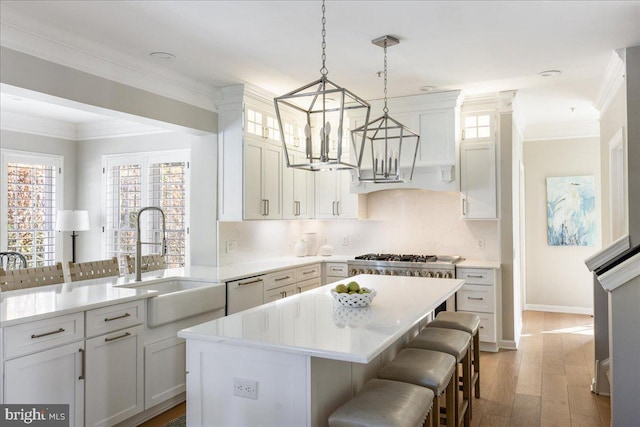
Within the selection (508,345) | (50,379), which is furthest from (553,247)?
(50,379)

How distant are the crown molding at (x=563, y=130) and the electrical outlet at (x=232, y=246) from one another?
447 centimetres

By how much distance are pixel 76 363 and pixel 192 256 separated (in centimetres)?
221

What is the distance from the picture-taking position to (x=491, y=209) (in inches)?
200

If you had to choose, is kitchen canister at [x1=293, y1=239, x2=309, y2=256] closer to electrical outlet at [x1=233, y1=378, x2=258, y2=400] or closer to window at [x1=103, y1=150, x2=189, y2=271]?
window at [x1=103, y1=150, x2=189, y2=271]

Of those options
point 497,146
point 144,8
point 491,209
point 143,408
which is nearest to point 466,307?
point 491,209

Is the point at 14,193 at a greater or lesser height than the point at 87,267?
greater

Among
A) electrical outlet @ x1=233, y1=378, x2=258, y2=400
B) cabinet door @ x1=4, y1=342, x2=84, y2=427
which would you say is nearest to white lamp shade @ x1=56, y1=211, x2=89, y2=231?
cabinet door @ x1=4, y1=342, x2=84, y2=427

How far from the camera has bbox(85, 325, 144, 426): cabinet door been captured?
2855mm

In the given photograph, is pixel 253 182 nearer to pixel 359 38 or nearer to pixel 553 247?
pixel 359 38

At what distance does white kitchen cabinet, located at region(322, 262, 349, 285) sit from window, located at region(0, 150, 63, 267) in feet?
12.1

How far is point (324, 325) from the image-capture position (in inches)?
91.0

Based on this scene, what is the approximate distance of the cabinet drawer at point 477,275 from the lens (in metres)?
4.89

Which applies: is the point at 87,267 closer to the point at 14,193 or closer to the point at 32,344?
the point at 32,344

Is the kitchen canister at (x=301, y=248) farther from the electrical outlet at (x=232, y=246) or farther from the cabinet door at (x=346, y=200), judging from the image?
the electrical outlet at (x=232, y=246)
